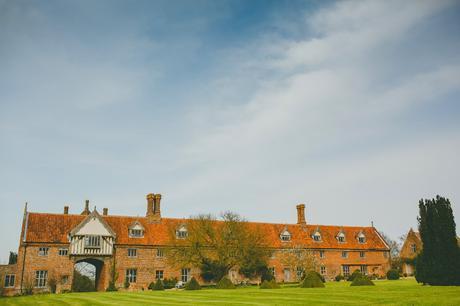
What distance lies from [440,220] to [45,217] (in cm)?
4246

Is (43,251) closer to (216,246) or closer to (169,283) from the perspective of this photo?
(169,283)

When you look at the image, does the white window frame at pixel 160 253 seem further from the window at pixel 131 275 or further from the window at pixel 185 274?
the window at pixel 131 275

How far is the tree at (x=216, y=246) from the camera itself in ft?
150

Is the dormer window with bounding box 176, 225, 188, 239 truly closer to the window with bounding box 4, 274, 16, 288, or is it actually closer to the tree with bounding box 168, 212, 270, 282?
the tree with bounding box 168, 212, 270, 282

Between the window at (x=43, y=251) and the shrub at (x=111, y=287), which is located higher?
the window at (x=43, y=251)

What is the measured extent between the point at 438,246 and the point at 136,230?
111ft

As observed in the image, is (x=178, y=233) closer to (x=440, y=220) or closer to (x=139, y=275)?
(x=139, y=275)

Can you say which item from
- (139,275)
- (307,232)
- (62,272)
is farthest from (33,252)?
(307,232)

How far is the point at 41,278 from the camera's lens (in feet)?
147

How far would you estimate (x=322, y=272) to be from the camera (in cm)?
5703

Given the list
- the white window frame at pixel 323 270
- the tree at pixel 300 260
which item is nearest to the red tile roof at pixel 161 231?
the white window frame at pixel 323 270

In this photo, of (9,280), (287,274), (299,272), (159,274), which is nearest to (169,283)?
(159,274)

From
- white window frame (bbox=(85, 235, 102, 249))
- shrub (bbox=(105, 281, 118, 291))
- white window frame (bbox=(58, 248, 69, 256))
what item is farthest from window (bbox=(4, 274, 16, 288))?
shrub (bbox=(105, 281, 118, 291))

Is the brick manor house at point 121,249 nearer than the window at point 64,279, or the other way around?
the brick manor house at point 121,249
